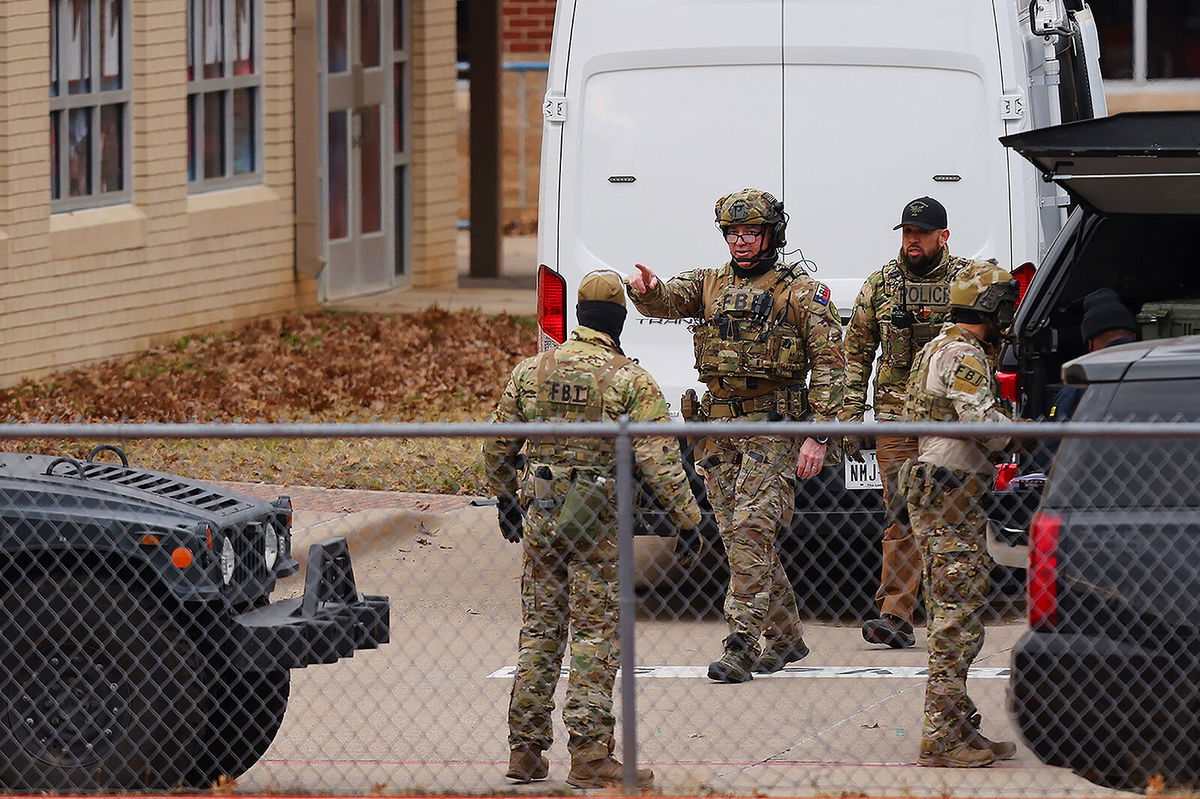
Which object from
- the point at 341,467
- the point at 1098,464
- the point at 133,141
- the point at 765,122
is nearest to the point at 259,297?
the point at 133,141

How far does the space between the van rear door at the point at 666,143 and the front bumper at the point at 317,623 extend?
2.67m

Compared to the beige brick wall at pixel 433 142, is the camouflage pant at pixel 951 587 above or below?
below

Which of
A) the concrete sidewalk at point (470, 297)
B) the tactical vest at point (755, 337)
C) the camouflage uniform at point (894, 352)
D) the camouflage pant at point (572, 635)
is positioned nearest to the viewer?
the camouflage pant at point (572, 635)

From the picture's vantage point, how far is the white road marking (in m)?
7.36

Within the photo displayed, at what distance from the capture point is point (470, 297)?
18.1 m

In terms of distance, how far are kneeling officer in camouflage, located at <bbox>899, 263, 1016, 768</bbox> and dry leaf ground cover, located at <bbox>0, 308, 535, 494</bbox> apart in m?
4.47

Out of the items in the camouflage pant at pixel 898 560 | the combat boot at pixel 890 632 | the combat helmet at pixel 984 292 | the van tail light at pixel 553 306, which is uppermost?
the combat helmet at pixel 984 292

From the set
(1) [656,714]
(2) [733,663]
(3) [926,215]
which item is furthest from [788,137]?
(1) [656,714]

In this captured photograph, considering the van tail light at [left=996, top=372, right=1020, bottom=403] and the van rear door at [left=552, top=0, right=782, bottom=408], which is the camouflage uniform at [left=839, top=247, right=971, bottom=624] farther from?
the van rear door at [left=552, top=0, right=782, bottom=408]

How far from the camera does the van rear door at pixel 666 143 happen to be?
846cm

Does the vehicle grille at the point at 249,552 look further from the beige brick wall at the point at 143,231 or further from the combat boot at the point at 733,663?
the beige brick wall at the point at 143,231

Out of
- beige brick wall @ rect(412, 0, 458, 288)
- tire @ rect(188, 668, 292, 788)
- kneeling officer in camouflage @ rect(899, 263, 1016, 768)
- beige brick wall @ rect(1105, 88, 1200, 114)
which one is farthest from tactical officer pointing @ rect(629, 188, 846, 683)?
beige brick wall @ rect(1105, 88, 1200, 114)

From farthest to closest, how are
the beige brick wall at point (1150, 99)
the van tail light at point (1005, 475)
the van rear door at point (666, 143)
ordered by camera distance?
the beige brick wall at point (1150, 99), the van rear door at point (666, 143), the van tail light at point (1005, 475)

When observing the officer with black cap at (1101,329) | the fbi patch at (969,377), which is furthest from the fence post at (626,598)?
the officer with black cap at (1101,329)
